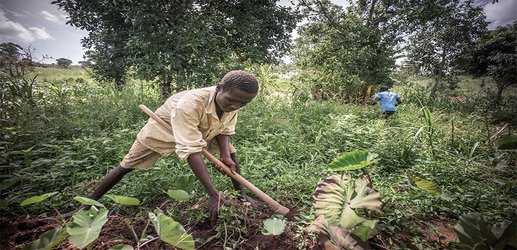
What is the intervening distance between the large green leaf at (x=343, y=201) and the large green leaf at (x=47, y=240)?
1.21 metres

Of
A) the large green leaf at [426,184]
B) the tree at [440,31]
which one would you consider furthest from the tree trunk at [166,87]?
the tree at [440,31]

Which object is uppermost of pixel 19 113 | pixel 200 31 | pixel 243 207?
pixel 200 31

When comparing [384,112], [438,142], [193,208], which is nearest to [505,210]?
[438,142]

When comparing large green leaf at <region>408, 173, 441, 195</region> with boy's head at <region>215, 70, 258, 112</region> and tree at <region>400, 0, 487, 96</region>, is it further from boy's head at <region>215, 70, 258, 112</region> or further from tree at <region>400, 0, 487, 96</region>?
tree at <region>400, 0, 487, 96</region>

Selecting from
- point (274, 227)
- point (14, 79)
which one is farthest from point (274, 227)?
point (14, 79)

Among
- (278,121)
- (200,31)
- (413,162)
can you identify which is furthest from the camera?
(200,31)

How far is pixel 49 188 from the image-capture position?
7.43 ft

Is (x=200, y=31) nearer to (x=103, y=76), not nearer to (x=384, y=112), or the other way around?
(x=103, y=76)

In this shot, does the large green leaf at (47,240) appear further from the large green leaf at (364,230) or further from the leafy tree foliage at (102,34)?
the leafy tree foliage at (102,34)

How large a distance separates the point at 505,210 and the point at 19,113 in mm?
4950

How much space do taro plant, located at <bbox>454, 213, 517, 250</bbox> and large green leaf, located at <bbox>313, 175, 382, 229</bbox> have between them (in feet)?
1.10

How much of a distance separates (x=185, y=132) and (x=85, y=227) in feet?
2.26

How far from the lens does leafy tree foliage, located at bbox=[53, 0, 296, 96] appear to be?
4461 mm

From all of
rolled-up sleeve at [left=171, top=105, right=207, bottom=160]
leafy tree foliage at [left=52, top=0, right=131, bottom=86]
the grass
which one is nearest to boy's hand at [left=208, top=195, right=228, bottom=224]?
the grass
